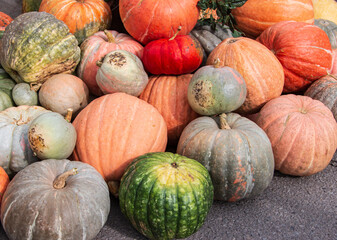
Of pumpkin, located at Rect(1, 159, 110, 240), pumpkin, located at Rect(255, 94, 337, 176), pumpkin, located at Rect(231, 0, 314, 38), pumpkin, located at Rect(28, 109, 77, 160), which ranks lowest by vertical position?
pumpkin, located at Rect(255, 94, 337, 176)

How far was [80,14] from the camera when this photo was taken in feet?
12.6

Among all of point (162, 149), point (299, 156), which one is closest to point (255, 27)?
point (299, 156)

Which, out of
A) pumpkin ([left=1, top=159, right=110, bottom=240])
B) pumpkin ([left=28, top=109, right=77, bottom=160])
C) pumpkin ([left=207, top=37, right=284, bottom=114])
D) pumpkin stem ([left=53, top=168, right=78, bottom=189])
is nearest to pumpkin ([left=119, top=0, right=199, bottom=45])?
pumpkin ([left=207, top=37, right=284, bottom=114])

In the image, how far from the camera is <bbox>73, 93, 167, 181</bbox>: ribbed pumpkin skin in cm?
279

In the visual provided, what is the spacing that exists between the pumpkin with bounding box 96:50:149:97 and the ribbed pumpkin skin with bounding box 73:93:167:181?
0.18 m

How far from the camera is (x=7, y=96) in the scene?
3.35 meters

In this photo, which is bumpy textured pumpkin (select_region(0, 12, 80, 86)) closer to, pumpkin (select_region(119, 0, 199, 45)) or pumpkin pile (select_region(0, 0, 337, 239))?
pumpkin pile (select_region(0, 0, 337, 239))

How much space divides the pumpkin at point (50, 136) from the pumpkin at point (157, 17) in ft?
4.99

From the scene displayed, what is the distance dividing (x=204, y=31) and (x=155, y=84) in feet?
3.55

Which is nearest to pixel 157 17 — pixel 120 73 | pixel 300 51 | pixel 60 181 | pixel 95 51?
pixel 95 51

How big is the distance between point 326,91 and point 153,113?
1920mm

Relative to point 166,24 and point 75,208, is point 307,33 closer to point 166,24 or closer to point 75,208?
point 166,24

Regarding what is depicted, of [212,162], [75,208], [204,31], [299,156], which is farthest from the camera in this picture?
[204,31]

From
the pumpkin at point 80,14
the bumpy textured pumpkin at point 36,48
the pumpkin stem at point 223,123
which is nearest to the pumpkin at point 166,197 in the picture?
the pumpkin stem at point 223,123
